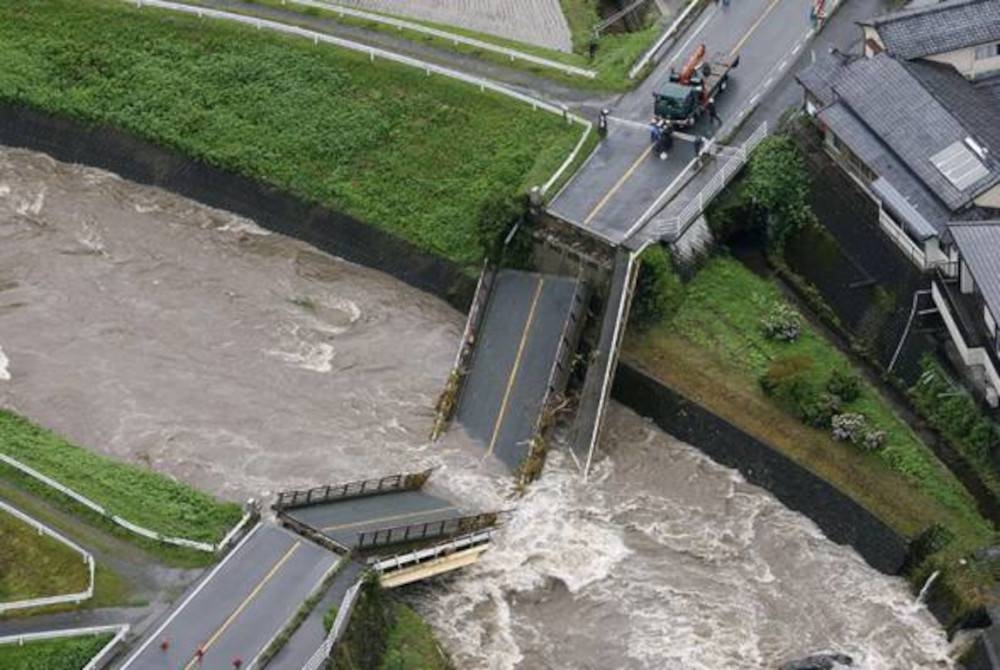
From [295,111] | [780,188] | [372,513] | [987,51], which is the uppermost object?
[987,51]

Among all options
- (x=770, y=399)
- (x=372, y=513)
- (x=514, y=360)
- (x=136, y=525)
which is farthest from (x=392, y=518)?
(x=770, y=399)

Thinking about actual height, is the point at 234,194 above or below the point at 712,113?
below

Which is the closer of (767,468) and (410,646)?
(410,646)

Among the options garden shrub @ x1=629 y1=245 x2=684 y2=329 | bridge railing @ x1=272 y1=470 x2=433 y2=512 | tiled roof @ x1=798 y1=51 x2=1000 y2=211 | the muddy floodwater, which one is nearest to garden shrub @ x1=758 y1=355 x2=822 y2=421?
the muddy floodwater

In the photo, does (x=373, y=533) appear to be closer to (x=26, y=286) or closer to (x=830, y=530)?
(x=830, y=530)

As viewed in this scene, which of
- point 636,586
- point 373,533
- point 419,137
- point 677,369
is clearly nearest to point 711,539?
point 636,586

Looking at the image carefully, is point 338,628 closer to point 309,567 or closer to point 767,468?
point 309,567

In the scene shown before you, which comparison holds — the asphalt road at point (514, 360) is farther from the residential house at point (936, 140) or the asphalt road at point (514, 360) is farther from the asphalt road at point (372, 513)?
Result: the residential house at point (936, 140)
